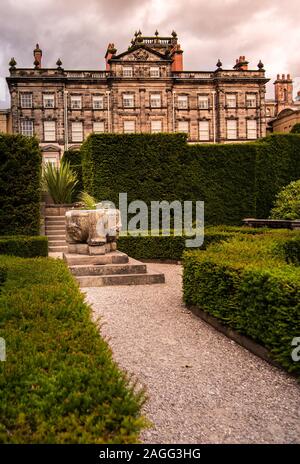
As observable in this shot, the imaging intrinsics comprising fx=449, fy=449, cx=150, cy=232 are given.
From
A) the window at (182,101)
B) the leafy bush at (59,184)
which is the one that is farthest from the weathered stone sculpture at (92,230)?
the window at (182,101)

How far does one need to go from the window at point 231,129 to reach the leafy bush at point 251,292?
39.8 m

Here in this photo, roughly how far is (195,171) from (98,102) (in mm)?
28698

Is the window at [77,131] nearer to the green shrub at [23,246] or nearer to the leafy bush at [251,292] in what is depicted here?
the green shrub at [23,246]

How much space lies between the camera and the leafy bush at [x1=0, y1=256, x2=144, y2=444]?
2.24 metres

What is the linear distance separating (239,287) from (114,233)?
5639mm

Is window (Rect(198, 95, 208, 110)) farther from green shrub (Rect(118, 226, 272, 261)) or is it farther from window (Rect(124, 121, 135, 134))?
green shrub (Rect(118, 226, 272, 261))

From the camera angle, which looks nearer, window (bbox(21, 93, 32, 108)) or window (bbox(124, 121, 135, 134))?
window (bbox(21, 93, 32, 108))

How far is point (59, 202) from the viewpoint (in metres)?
18.7

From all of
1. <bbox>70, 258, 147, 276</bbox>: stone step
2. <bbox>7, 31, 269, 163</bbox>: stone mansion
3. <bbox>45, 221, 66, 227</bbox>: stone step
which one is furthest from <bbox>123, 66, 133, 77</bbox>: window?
<bbox>70, 258, 147, 276</bbox>: stone step

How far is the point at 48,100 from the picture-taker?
140 ft

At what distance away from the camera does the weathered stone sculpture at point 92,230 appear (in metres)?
10.1

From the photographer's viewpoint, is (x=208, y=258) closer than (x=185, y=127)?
Yes
